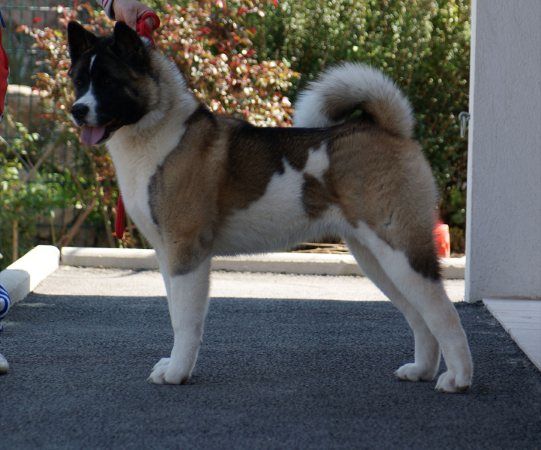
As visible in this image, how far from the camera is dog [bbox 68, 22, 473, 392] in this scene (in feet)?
14.5

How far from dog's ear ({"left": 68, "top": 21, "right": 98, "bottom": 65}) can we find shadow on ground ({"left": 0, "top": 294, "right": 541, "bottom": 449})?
136 cm

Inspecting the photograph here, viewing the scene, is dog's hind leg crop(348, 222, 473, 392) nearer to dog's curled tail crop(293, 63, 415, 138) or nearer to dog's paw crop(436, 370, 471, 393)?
dog's paw crop(436, 370, 471, 393)

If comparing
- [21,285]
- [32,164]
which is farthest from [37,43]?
[21,285]

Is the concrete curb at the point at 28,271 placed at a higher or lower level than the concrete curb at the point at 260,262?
higher

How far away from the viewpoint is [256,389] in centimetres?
453

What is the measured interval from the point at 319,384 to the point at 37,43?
5856 mm

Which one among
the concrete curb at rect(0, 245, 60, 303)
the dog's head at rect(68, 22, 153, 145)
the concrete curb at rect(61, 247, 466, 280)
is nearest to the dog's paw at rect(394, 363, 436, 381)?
the dog's head at rect(68, 22, 153, 145)

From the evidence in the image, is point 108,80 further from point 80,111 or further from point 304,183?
point 304,183

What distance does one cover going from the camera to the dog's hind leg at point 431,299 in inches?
172

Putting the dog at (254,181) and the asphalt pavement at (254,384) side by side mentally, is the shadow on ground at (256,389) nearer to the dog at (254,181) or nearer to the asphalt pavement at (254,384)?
the asphalt pavement at (254,384)

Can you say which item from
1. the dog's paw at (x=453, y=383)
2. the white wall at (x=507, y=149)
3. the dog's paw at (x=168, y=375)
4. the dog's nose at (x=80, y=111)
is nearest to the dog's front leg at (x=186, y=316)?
the dog's paw at (x=168, y=375)

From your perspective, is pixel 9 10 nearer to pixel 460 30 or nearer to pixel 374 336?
pixel 460 30

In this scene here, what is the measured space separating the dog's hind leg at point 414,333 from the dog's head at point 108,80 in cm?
108

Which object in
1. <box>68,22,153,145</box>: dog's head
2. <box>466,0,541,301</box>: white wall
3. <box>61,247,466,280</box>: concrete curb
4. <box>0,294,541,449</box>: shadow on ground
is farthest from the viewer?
<box>61,247,466,280</box>: concrete curb
